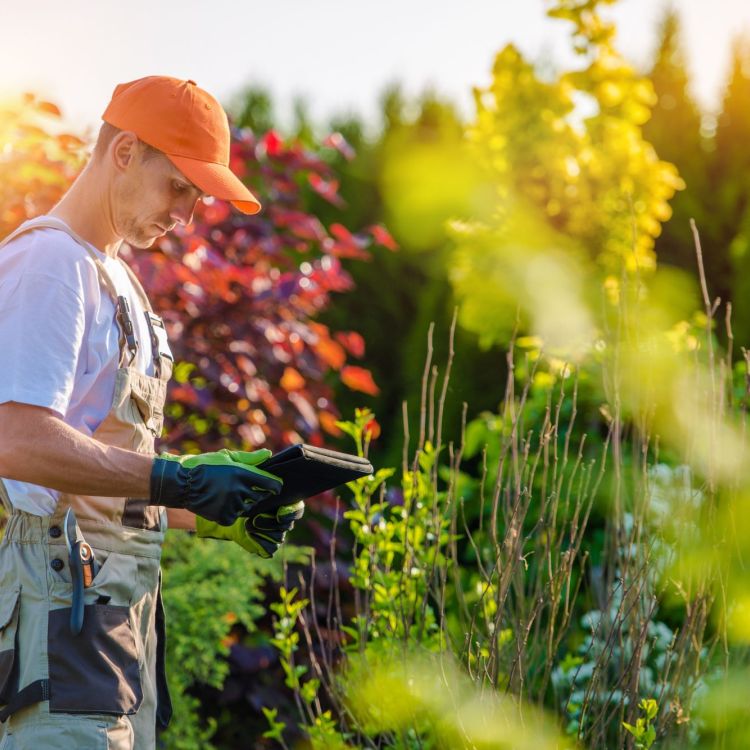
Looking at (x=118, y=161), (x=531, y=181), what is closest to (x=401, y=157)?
(x=531, y=181)

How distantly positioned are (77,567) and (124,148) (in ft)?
2.56

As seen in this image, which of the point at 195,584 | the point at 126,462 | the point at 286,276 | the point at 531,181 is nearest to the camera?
the point at 126,462

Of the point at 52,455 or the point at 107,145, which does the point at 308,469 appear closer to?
the point at 52,455

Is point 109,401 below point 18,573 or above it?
above

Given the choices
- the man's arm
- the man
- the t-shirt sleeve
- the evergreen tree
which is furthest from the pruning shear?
the evergreen tree

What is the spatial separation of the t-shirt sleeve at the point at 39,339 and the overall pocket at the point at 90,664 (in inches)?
14.1

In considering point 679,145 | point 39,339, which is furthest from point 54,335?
point 679,145

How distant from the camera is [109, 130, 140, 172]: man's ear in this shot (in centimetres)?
199

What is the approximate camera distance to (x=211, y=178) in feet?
6.64

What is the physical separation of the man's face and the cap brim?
0.06ft

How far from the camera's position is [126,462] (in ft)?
5.68

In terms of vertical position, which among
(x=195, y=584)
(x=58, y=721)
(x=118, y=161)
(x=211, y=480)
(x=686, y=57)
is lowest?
(x=195, y=584)

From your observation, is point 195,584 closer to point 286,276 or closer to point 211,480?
point 286,276

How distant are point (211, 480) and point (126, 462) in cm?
14
